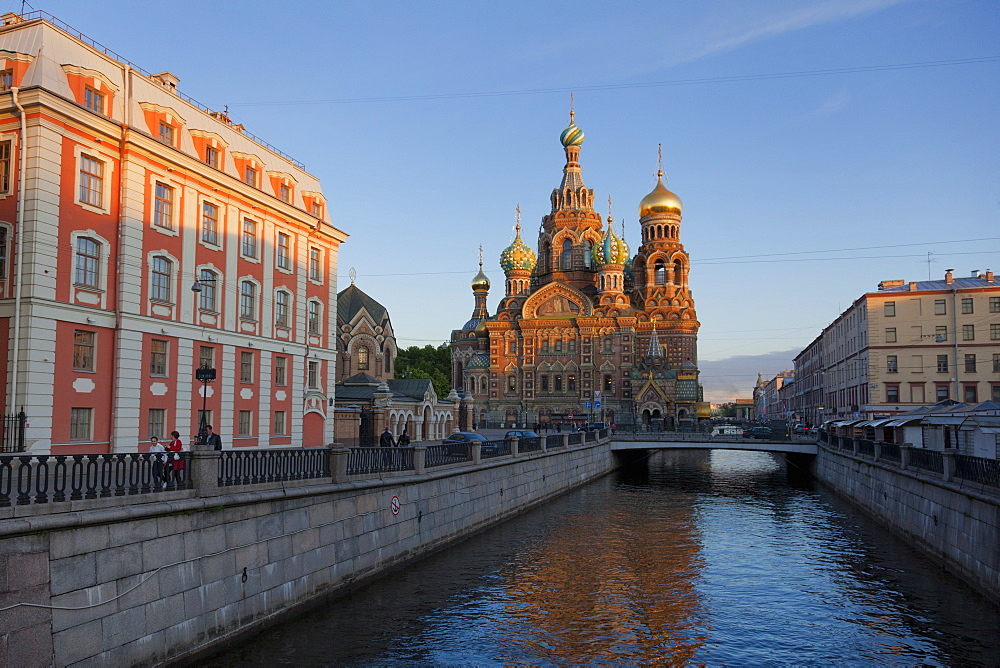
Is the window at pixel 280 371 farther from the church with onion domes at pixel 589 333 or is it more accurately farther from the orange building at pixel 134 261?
the church with onion domes at pixel 589 333

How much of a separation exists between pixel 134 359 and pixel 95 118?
295 inches

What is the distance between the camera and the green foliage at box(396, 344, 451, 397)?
366 ft

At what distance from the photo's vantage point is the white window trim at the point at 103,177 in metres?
22.7

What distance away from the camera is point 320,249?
36.9 meters

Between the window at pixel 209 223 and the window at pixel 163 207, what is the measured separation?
1.61 meters

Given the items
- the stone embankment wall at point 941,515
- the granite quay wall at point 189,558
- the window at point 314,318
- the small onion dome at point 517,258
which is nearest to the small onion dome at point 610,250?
the small onion dome at point 517,258

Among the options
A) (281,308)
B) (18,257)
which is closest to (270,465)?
(18,257)

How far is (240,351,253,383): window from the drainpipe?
9772 millimetres

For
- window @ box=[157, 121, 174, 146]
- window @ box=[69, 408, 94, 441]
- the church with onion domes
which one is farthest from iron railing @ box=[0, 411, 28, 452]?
the church with onion domes

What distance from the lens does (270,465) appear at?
17250 mm

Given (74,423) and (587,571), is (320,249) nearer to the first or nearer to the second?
(74,423)

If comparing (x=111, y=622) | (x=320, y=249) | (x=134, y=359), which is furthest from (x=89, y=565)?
(x=320, y=249)

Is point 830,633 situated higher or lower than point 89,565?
lower

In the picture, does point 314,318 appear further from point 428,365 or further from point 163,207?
point 428,365
